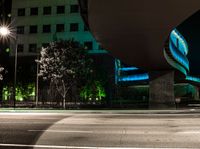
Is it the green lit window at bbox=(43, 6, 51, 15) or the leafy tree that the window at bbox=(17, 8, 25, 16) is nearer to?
the green lit window at bbox=(43, 6, 51, 15)

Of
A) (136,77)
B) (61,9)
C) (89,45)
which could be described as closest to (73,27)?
(61,9)

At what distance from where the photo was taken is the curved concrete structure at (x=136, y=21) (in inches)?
557

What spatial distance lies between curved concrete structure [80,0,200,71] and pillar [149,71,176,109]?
6954mm

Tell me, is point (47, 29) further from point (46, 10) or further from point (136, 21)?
point (136, 21)

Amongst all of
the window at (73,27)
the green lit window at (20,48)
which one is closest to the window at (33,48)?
the green lit window at (20,48)

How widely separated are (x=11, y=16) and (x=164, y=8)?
6139 centimetres

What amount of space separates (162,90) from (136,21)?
16.1 metres

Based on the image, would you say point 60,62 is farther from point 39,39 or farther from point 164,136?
point 39,39

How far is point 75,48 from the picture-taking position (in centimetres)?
3869

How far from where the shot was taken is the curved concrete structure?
46.4 feet

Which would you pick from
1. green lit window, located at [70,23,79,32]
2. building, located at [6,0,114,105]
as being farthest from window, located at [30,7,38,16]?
green lit window, located at [70,23,79,32]

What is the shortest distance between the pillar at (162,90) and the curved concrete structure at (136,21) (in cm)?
695

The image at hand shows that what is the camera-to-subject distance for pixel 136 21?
1705cm

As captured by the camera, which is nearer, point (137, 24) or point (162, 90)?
point (137, 24)
